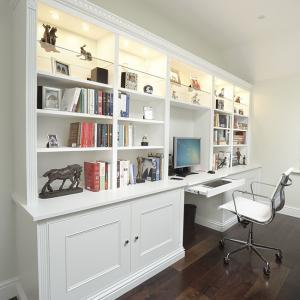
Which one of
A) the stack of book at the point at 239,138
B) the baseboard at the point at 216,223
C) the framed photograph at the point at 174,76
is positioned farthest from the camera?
the stack of book at the point at 239,138

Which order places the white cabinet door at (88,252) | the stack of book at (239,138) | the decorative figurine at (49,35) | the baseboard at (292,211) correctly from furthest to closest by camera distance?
the stack of book at (239,138)
the baseboard at (292,211)
the decorative figurine at (49,35)
the white cabinet door at (88,252)

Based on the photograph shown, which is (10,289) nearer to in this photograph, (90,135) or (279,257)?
(90,135)

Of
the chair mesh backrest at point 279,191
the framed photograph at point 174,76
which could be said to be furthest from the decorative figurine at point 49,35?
the chair mesh backrest at point 279,191

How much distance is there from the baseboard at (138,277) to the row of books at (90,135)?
115 cm

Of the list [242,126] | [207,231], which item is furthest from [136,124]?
[242,126]

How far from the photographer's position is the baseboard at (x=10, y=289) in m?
1.77

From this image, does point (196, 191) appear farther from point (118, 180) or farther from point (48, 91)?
point (48, 91)

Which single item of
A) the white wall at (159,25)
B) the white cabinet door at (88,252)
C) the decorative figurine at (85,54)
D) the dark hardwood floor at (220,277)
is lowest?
the dark hardwood floor at (220,277)

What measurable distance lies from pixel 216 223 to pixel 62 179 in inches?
87.1

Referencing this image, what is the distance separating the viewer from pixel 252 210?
8.11ft

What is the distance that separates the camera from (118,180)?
6.94 feet

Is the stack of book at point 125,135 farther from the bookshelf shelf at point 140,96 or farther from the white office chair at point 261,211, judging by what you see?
the white office chair at point 261,211

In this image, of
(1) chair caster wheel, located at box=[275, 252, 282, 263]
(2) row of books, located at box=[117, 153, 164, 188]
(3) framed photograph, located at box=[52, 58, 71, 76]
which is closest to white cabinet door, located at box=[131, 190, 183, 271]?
(2) row of books, located at box=[117, 153, 164, 188]

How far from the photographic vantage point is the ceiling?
252cm
